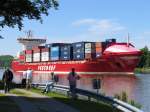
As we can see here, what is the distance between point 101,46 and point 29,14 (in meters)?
74.9

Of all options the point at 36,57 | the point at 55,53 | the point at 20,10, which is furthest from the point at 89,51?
the point at 20,10

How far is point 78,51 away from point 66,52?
493 centimetres

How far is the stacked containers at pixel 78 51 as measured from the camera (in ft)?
328

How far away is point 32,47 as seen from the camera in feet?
443

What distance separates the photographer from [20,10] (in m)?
21.4

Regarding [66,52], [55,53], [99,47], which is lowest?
[55,53]

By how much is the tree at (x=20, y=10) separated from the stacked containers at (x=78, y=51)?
75877 millimetres

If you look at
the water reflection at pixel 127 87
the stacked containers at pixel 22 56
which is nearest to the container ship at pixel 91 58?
the water reflection at pixel 127 87

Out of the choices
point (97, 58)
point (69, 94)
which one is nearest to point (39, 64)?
point (97, 58)

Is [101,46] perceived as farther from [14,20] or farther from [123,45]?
[14,20]

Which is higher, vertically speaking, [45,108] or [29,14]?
[29,14]

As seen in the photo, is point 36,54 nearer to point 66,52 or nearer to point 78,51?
point 66,52

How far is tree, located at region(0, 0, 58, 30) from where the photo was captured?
20688 mm

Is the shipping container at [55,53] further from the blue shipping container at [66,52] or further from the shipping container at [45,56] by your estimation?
the shipping container at [45,56]
